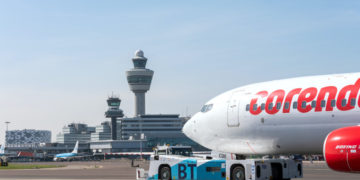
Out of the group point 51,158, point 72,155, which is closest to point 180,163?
point 72,155

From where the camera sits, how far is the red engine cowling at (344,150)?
19648 mm

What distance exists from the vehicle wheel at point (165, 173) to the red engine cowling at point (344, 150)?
999 cm

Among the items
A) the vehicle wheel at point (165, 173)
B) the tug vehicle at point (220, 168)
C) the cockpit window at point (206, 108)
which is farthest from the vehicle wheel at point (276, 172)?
the vehicle wheel at point (165, 173)

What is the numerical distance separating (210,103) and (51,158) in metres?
143

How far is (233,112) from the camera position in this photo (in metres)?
25.8

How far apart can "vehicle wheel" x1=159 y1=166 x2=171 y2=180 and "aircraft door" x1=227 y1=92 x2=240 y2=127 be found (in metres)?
4.56

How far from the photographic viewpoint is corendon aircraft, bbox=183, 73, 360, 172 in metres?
20.4

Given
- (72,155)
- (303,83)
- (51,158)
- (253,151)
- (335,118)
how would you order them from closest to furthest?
1. (335,118)
2. (303,83)
3. (253,151)
4. (72,155)
5. (51,158)

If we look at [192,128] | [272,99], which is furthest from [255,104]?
[192,128]

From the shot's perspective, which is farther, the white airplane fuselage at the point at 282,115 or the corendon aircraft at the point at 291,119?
the white airplane fuselage at the point at 282,115

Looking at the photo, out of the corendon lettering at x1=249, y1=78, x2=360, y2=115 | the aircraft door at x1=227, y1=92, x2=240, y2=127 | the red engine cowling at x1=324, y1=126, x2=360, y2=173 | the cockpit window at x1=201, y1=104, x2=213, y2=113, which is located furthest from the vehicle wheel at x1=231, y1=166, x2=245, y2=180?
the red engine cowling at x1=324, y1=126, x2=360, y2=173

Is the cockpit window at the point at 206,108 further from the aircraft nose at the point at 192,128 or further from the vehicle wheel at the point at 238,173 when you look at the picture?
the vehicle wheel at the point at 238,173

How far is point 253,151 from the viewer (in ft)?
83.6

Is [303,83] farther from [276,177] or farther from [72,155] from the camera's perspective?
[72,155]
